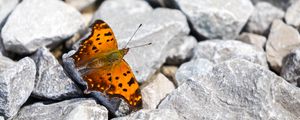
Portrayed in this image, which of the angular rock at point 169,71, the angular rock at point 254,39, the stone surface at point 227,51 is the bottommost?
the angular rock at point 169,71

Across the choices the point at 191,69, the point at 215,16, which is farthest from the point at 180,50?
the point at 215,16

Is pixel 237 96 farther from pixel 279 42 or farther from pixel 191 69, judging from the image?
pixel 279 42

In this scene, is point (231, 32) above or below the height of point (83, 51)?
below

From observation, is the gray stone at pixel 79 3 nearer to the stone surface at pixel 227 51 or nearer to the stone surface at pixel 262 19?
the stone surface at pixel 227 51

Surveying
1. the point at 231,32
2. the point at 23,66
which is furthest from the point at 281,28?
the point at 23,66

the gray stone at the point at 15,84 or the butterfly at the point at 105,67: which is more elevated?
the butterfly at the point at 105,67

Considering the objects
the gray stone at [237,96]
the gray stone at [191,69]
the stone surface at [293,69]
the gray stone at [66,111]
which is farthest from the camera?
the gray stone at [191,69]

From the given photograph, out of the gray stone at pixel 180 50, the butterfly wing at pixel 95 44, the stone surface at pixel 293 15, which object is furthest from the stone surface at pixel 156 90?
the stone surface at pixel 293 15

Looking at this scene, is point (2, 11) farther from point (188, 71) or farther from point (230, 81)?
point (230, 81)
